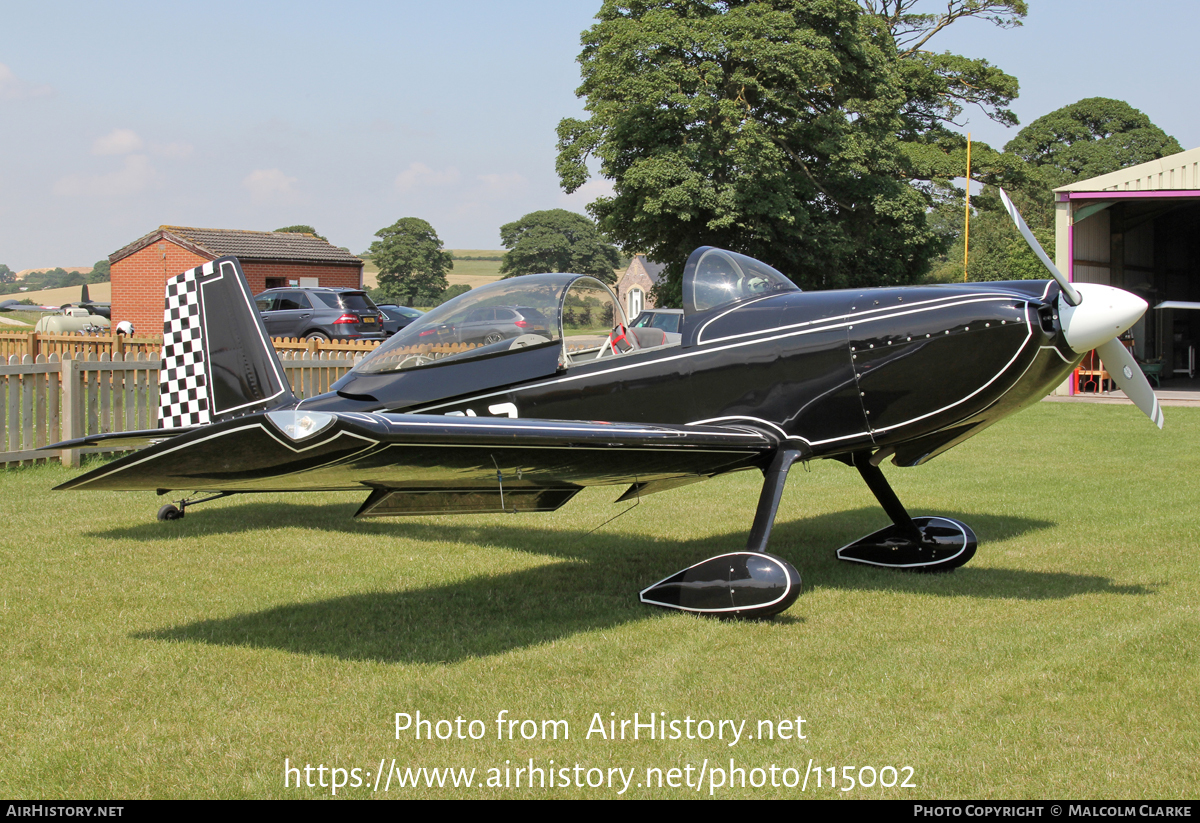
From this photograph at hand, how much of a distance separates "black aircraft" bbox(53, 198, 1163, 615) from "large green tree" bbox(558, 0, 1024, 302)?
2348 centimetres

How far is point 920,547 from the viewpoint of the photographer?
6.18m

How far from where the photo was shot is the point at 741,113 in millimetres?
29047

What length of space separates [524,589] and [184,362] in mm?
3260

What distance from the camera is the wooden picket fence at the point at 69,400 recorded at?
1022cm

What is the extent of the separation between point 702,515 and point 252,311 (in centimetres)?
403

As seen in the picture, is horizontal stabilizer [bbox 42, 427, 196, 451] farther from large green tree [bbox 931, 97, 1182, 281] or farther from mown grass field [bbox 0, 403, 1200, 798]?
large green tree [bbox 931, 97, 1182, 281]

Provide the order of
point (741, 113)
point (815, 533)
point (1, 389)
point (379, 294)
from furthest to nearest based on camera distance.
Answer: point (379, 294)
point (741, 113)
point (1, 389)
point (815, 533)

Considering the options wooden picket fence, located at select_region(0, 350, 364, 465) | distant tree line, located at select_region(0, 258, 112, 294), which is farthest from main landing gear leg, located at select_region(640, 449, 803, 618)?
distant tree line, located at select_region(0, 258, 112, 294)

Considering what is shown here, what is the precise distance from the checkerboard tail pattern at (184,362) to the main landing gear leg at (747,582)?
3.81 m

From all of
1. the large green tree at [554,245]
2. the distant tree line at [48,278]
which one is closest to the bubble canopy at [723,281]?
the large green tree at [554,245]

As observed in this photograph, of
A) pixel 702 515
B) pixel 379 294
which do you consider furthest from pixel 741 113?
pixel 379 294

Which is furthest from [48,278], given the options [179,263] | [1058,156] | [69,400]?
[69,400]

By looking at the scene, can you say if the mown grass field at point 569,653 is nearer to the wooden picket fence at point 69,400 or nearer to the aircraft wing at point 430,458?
the aircraft wing at point 430,458

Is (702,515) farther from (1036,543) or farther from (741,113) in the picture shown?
(741,113)
